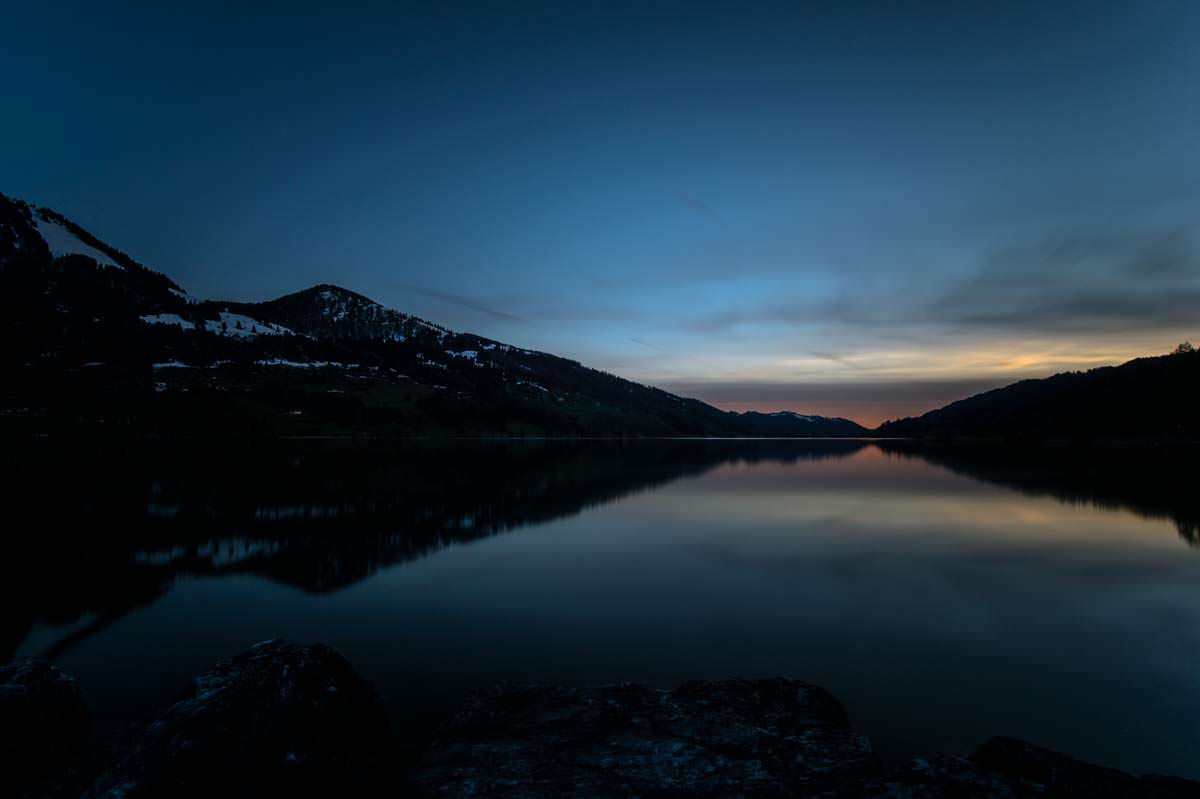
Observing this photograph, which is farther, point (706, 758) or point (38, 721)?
point (38, 721)

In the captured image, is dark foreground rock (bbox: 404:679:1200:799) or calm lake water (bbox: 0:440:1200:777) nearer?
dark foreground rock (bbox: 404:679:1200:799)

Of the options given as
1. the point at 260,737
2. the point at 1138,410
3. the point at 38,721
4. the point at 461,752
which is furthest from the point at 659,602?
the point at 1138,410

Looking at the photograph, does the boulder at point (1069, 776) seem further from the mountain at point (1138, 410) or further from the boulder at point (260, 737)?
the mountain at point (1138, 410)

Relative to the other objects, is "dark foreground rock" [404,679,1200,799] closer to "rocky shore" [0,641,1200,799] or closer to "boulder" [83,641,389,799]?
"rocky shore" [0,641,1200,799]

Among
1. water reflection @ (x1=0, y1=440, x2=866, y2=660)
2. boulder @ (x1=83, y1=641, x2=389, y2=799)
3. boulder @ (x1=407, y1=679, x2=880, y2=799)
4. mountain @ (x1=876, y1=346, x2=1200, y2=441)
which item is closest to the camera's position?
boulder @ (x1=83, y1=641, x2=389, y2=799)

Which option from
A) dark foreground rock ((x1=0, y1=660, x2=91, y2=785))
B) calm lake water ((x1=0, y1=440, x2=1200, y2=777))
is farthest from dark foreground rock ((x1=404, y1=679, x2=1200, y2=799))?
dark foreground rock ((x1=0, y1=660, x2=91, y2=785))

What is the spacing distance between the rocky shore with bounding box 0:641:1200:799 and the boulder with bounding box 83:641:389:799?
0.05 ft

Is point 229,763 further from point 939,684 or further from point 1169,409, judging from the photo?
point 1169,409

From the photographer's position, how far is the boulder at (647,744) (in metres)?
7.40

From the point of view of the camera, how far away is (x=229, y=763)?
626 cm

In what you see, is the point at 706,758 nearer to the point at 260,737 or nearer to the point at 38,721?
the point at 260,737

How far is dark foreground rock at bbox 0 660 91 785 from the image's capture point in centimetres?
778

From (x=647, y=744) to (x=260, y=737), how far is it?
16.9 feet

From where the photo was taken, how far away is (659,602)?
58.6ft
